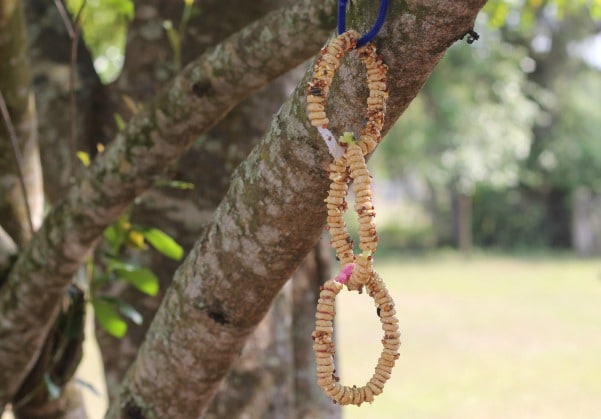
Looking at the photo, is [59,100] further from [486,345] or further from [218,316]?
[486,345]

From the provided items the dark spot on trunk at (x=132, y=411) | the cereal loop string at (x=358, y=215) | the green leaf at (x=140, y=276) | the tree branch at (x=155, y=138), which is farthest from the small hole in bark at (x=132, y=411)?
the cereal loop string at (x=358, y=215)

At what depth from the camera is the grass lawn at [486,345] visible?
6.92 metres

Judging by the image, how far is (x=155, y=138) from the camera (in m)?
1.89

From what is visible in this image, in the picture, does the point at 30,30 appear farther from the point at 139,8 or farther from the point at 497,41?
the point at 497,41

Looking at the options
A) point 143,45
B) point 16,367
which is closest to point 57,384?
point 16,367

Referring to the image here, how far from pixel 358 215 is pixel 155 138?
35.7 inches

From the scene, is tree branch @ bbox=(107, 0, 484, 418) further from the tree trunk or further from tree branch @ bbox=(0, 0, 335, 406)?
the tree trunk

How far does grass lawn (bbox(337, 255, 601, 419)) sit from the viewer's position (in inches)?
272

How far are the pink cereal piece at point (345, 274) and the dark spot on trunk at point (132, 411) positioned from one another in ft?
2.46

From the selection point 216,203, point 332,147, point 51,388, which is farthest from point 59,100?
point 332,147

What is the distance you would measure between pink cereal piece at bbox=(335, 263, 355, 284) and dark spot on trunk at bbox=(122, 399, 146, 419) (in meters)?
0.75

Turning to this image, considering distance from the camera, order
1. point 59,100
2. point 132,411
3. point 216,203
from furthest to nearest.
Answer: point 59,100 < point 216,203 < point 132,411

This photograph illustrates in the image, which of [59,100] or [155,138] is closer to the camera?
[155,138]

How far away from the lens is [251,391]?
2.68 meters
